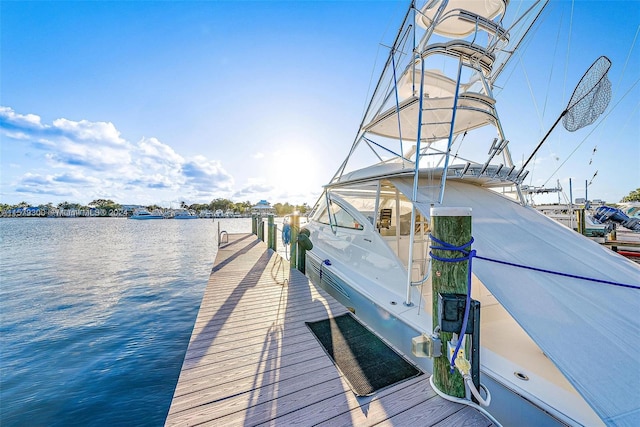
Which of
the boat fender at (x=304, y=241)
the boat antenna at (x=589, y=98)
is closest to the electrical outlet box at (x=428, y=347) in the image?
the boat antenna at (x=589, y=98)

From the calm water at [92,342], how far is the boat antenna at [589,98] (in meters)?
6.47

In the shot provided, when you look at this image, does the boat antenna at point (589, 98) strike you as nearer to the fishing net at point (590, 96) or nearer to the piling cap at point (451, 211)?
the fishing net at point (590, 96)

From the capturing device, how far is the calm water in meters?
3.60

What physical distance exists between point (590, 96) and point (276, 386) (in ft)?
16.8

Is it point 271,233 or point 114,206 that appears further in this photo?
point 114,206

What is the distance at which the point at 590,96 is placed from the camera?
3547 mm

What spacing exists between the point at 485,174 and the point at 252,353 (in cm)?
361

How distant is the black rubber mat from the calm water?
2.49m

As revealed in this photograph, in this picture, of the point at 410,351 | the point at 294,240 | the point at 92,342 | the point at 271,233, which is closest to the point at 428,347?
the point at 410,351

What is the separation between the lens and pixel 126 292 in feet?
27.1

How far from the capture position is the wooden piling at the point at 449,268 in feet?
5.90

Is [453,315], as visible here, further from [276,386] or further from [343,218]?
[343,218]

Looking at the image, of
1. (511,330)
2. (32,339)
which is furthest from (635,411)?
(32,339)

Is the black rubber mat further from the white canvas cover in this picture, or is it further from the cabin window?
the cabin window
